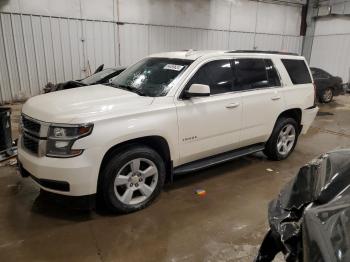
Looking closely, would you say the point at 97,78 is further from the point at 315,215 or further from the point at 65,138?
the point at 315,215

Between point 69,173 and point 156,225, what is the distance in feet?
3.51

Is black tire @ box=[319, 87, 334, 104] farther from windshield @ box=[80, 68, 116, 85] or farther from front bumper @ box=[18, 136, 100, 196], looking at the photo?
front bumper @ box=[18, 136, 100, 196]

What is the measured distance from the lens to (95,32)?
10594mm

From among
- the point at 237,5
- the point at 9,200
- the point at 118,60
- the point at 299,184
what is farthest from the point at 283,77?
the point at 237,5

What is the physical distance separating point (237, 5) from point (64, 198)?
13025 millimetres

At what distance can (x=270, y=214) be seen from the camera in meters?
1.85

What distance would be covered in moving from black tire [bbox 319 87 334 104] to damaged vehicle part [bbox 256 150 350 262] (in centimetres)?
1049

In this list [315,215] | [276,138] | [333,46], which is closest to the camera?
[315,215]

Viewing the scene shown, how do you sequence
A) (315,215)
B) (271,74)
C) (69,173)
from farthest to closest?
(271,74)
(69,173)
(315,215)

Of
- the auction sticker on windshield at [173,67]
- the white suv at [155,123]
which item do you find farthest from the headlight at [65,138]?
the auction sticker on windshield at [173,67]

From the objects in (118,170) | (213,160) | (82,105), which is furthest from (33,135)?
(213,160)

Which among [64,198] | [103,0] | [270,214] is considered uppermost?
[103,0]

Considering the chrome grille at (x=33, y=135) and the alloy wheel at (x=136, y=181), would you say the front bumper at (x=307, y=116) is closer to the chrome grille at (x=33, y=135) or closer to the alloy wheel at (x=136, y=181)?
Result: the alloy wheel at (x=136, y=181)

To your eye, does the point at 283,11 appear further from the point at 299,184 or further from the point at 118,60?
the point at 299,184
